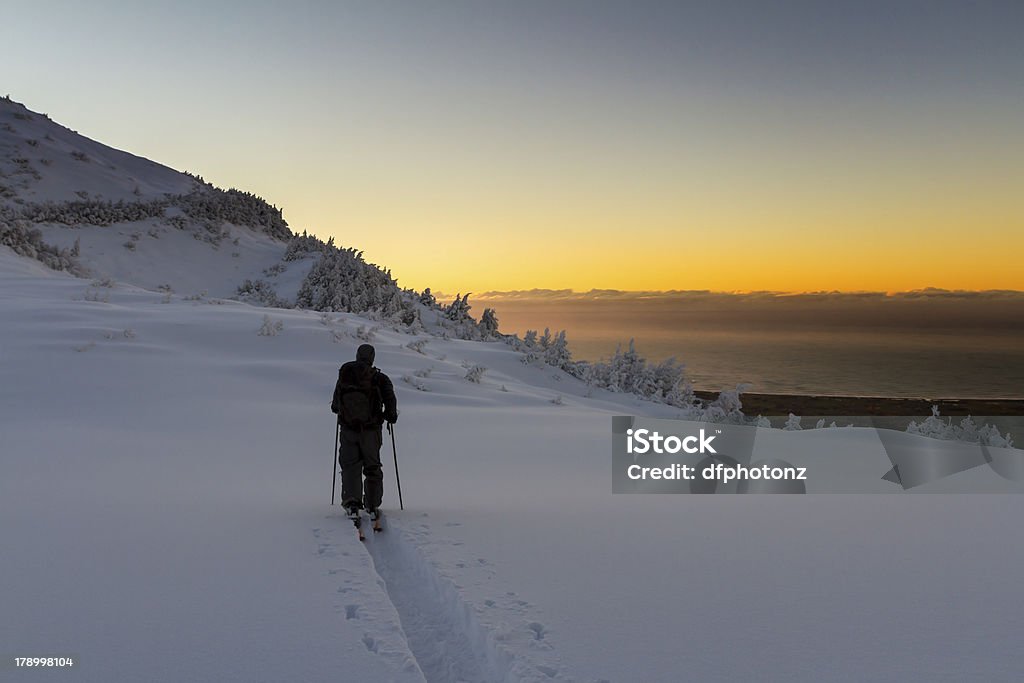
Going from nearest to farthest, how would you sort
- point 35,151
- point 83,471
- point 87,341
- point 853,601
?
point 853,601, point 83,471, point 87,341, point 35,151

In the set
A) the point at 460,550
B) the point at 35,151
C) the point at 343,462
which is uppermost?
the point at 35,151

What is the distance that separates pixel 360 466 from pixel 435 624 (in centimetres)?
243

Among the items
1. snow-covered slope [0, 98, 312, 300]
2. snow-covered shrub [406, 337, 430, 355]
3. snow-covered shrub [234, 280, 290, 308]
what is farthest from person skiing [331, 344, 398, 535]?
snow-covered slope [0, 98, 312, 300]

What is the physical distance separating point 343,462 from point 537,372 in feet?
48.5

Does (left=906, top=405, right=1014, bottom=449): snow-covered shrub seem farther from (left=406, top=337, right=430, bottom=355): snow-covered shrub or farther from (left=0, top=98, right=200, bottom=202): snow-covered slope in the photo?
(left=0, top=98, right=200, bottom=202): snow-covered slope

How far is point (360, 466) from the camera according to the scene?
6.61 metres

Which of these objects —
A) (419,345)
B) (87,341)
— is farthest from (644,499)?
(419,345)

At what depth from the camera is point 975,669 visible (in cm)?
362

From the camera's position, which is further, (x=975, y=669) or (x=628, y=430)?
(x=628, y=430)

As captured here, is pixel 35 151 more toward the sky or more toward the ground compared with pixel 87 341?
more toward the sky

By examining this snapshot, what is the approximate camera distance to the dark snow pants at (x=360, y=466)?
6.48 meters

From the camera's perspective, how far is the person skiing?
6.54 meters

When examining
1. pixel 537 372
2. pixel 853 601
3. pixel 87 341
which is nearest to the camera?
pixel 853 601

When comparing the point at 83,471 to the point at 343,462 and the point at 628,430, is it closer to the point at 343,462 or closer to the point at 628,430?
the point at 343,462
